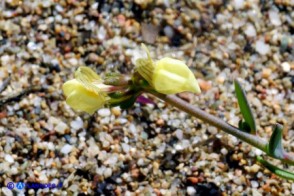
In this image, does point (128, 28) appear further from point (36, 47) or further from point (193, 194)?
point (193, 194)

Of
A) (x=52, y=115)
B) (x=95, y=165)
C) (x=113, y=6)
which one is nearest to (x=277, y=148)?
(x=95, y=165)

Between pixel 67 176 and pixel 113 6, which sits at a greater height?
pixel 113 6

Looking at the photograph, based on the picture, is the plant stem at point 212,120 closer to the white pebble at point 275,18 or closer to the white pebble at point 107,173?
the white pebble at point 107,173

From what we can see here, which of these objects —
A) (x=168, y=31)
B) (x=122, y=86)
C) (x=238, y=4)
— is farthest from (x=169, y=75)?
(x=238, y=4)

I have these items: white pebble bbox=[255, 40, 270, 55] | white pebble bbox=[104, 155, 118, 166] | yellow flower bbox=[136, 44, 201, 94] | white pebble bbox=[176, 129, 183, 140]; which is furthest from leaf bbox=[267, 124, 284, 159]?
white pebble bbox=[255, 40, 270, 55]

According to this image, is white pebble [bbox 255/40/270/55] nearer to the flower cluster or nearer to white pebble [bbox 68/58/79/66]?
white pebble [bbox 68/58/79/66]
